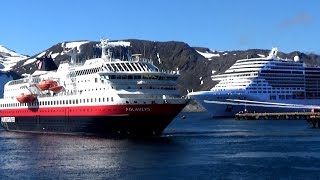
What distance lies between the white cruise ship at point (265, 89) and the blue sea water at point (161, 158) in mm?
68895

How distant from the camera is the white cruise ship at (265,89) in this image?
428 ft

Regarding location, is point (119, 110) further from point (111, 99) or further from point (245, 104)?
point (245, 104)

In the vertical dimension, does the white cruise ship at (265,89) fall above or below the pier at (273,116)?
above

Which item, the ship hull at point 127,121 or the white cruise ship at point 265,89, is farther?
the white cruise ship at point 265,89

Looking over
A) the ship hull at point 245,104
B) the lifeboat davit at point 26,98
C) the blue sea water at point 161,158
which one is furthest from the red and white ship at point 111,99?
the ship hull at point 245,104

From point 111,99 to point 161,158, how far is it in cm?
1520

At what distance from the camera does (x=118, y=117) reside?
5697cm

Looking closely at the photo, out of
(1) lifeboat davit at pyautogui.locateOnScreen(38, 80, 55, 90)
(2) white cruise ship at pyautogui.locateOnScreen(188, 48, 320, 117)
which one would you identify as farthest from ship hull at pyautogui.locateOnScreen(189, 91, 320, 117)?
(1) lifeboat davit at pyautogui.locateOnScreen(38, 80, 55, 90)

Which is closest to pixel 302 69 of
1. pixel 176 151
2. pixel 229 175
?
pixel 176 151

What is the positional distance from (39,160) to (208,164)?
1340cm

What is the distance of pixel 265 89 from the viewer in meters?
131

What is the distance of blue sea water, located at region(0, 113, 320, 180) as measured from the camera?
121 feet

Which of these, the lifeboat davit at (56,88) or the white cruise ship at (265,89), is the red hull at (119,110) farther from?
the white cruise ship at (265,89)

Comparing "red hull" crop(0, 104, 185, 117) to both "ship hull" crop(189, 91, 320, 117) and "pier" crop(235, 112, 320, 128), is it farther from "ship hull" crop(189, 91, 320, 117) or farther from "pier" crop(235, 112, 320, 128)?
"ship hull" crop(189, 91, 320, 117)
